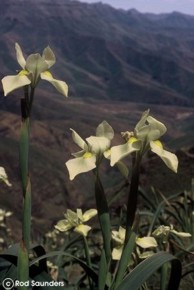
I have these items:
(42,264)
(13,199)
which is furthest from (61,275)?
(13,199)

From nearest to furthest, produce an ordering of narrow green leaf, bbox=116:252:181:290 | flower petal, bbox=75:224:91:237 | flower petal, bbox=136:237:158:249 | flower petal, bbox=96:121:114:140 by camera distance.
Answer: narrow green leaf, bbox=116:252:181:290 → flower petal, bbox=96:121:114:140 → flower petal, bbox=136:237:158:249 → flower petal, bbox=75:224:91:237

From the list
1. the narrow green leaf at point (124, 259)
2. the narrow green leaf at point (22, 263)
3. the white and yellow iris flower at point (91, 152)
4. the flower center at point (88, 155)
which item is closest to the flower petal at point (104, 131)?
the white and yellow iris flower at point (91, 152)

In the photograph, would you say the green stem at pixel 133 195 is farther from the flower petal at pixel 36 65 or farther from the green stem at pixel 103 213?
the flower petal at pixel 36 65

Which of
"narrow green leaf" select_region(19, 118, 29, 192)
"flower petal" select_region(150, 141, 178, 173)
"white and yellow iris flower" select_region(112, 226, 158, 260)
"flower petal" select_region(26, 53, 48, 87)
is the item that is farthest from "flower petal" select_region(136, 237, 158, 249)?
"flower petal" select_region(26, 53, 48, 87)

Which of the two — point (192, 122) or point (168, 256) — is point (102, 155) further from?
point (192, 122)

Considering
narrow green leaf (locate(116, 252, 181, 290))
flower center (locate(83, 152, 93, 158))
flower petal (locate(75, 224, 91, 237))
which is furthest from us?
flower petal (locate(75, 224, 91, 237))

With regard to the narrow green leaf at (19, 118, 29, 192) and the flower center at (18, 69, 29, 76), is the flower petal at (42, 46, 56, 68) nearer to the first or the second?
the flower center at (18, 69, 29, 76)

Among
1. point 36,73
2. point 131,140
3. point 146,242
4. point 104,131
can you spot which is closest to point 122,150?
point 131,140
